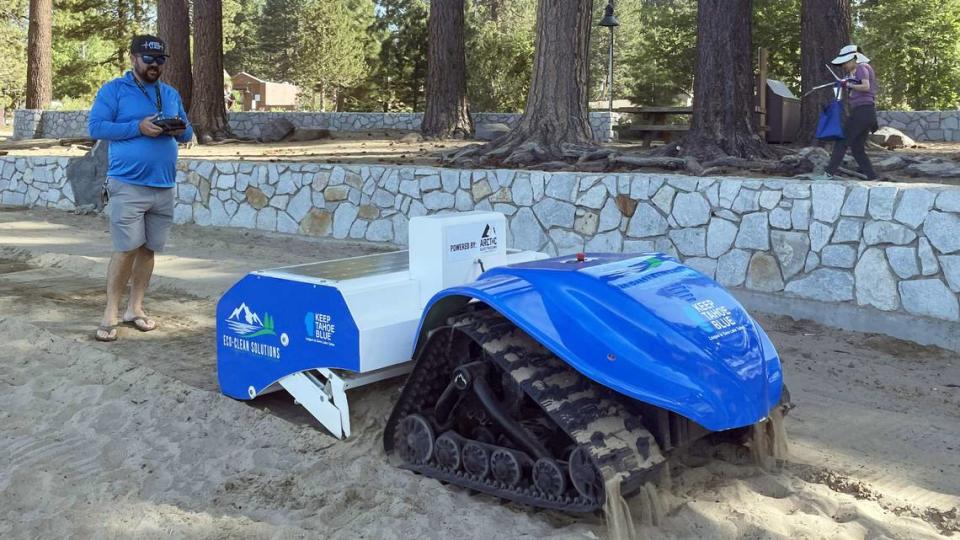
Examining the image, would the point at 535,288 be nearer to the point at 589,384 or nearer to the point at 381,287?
the point at 589,384

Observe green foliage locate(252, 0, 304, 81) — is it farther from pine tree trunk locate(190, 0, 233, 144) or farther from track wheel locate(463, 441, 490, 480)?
track wheel locate(463, 441, 490, 480)

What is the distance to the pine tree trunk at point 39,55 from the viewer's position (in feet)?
83.0

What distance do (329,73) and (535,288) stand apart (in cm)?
4040

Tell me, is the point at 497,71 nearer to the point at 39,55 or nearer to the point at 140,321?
the point at 39,55

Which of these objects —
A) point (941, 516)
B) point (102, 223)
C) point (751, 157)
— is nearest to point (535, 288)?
point (941, 516)

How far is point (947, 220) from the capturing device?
6.16m

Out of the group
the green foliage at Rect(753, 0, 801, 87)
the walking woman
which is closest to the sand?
the walking woman

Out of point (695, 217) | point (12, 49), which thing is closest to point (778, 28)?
point (695, 217)

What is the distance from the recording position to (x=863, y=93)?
8.84 meters

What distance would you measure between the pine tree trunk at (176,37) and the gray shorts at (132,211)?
10.8 m

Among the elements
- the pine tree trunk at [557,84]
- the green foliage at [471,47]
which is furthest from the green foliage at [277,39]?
the pine tree trunk at [557,84]

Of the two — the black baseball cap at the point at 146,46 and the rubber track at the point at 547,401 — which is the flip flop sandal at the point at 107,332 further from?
the rubber track at the point at 547,401

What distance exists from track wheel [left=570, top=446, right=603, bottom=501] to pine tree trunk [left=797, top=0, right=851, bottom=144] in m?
12.1

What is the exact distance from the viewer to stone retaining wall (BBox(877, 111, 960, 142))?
17812 mm
